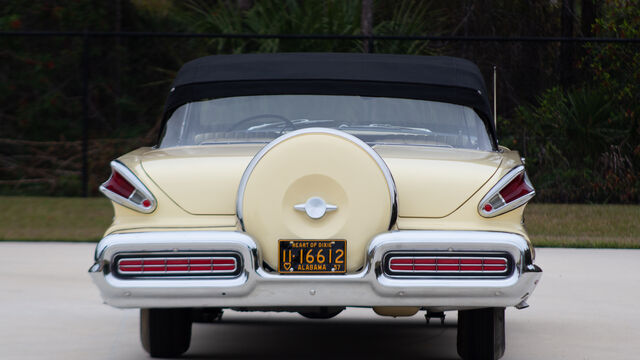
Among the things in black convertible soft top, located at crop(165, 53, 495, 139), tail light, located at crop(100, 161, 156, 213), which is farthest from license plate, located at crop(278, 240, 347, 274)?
black convertible soft top, located at crop(165, 53, 495, 139)

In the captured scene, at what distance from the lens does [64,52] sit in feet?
63.1

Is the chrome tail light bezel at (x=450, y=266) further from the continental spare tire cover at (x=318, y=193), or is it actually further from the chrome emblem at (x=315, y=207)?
the chrome emblem at (x=315, y=207)

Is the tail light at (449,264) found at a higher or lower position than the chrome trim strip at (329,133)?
lower

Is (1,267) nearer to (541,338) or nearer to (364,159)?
(541,338)

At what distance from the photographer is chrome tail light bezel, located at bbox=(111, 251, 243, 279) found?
4.71m

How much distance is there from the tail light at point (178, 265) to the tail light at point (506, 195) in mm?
1124

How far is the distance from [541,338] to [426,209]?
6.28ft

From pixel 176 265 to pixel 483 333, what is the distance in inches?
64.0

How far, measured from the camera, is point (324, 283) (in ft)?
15.3

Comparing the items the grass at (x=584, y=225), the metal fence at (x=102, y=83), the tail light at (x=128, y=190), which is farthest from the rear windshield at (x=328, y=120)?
the metal fence at (x=102, y=83)

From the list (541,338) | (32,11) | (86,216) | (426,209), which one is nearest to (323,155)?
(426,209)

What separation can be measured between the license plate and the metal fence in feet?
32.1

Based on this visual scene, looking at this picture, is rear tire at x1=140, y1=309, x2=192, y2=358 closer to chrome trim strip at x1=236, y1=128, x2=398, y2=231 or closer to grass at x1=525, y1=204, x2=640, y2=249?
chrome trim strip at x1=236, y1=128, x2=398, y2=231

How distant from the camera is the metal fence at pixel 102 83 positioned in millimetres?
15375
